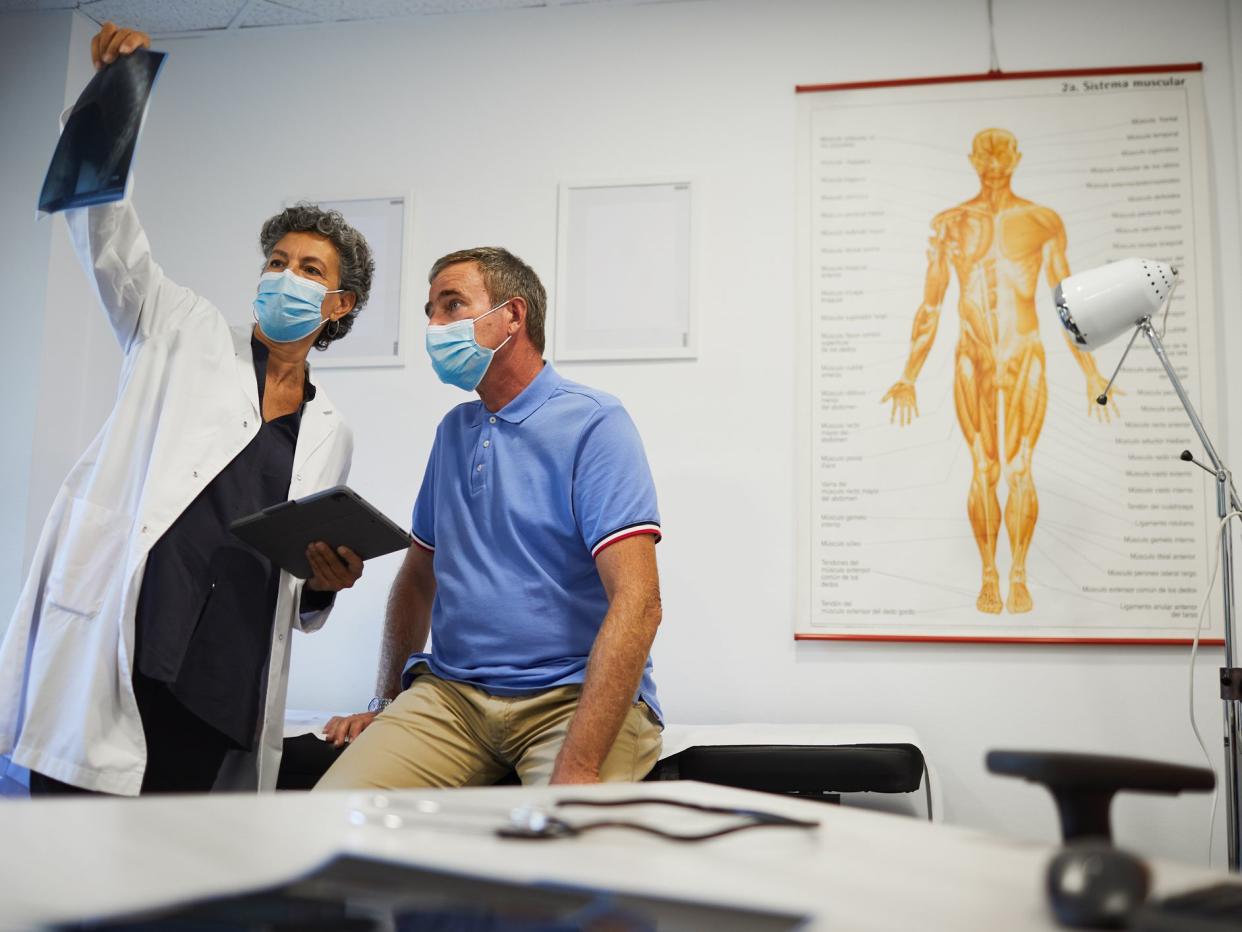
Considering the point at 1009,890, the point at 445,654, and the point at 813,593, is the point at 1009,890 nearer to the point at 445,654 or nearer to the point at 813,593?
the point at 445,654

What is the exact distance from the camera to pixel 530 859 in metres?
0.71

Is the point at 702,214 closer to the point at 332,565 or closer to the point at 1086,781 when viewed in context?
the point at 332,565

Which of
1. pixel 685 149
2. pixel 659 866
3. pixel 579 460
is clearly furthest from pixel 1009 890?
pixel 685 149

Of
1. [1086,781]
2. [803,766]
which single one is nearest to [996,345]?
[803,766]

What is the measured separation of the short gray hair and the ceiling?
121cm

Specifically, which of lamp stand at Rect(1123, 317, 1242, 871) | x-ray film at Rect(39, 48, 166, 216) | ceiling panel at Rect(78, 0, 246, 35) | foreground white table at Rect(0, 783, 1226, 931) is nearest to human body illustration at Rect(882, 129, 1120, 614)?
lamp stand at Rect(1123, 317, 1242, 871)

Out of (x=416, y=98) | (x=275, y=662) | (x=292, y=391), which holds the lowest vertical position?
(x=275, y=662)

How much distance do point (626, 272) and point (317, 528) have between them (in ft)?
4.25

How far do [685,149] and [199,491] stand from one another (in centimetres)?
160

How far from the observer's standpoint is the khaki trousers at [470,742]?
1749 millimetres

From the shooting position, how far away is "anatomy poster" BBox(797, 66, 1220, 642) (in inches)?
101

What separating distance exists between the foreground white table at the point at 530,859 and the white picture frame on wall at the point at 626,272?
6.72ft

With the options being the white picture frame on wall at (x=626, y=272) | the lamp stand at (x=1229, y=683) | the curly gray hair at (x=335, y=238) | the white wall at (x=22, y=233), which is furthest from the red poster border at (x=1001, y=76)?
the white wall at (x=22, y=233)

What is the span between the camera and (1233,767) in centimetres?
213
